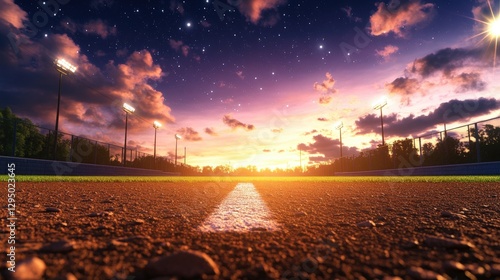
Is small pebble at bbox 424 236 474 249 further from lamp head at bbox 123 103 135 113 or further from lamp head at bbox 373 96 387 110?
lamp head at bbox 123 103 135 113

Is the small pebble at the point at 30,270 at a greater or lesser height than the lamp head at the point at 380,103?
lesser

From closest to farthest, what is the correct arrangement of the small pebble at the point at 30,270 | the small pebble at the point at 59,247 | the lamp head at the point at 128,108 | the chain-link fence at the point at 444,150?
the small pebble at the point at 30,270
the small pebble at the point at 59,247
the chain-link fence at the point at 444,150
the lamp head at the point at 128,108

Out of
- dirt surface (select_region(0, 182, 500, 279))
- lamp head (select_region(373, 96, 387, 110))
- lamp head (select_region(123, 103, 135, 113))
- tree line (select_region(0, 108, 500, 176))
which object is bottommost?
dirt surface (select_region(0, 182, 500, 279))

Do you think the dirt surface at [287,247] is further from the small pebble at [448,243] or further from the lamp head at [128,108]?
the lamp head at [128,108]

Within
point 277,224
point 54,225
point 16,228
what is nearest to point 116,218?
point 54,225

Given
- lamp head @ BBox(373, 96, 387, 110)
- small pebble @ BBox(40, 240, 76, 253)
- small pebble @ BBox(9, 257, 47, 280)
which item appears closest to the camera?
small pebble @ BBox(9, 257, 47, 280)

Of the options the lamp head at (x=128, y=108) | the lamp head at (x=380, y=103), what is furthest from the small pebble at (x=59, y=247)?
the lamp head at (x=128, y=108)

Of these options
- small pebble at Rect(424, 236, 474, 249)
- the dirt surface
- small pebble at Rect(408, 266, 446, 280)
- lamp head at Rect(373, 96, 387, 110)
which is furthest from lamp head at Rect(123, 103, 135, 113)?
small pebble at Rect(408, 266, 446, 280)

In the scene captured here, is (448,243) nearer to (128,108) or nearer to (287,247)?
(287,247)

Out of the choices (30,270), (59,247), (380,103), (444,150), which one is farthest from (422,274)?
(380,103)

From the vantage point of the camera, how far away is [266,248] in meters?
1.56

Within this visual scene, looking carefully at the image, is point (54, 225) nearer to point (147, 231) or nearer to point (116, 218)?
point (116, 218)

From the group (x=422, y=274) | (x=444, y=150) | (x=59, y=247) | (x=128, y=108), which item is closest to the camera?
(x=422, y=274)

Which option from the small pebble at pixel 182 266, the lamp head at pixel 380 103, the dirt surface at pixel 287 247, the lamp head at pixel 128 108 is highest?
the lamp head at pixel 128 108
